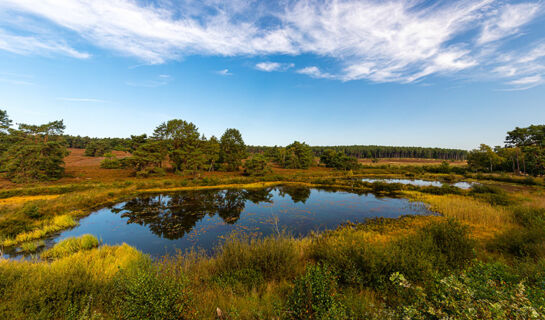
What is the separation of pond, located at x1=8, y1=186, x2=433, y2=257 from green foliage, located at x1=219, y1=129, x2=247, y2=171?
2675 cm

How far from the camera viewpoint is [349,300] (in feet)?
13.3

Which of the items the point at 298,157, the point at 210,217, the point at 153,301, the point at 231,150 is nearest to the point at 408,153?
the point at 298,157

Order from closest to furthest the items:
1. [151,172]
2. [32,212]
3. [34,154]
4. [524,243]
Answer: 1. [524,243]
2. [32,212]
3. [34,154]
4. [151,172]

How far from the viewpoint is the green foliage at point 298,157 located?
6438 centimetres

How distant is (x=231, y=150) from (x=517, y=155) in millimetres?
69971

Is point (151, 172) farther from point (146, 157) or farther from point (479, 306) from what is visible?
point (479, 306)

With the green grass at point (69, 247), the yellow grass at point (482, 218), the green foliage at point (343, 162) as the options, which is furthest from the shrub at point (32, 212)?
the green foliage at point (343, 162)

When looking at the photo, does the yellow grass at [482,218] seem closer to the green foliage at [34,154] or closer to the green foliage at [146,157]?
the green foliage at [146,157]

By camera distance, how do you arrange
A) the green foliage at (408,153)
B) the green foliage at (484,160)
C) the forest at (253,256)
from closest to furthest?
the forest at (253,256)
the green foliage at (484,160)
the green foliage at (408,153)

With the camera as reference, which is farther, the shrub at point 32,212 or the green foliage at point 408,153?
the green foliage at point 408,153

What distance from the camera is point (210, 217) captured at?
627 inches

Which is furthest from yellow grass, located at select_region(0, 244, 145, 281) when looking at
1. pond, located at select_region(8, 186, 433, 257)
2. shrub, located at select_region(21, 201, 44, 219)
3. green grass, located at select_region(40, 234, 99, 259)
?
shrub, located at select_region(21, 201, 44, 219)

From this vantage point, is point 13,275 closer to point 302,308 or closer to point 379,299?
point 302,308

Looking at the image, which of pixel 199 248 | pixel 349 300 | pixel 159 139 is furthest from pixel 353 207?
pixel 159 139
